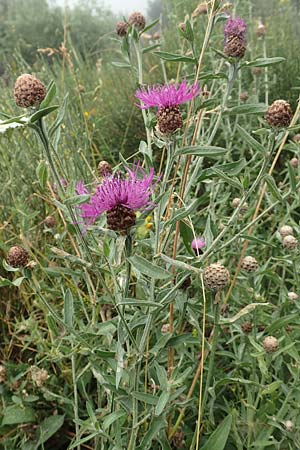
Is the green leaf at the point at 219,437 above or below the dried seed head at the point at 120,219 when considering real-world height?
below

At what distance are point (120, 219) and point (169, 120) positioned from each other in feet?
0.65

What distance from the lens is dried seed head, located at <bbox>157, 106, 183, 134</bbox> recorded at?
2.88ft

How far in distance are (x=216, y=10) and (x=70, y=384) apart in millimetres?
1006

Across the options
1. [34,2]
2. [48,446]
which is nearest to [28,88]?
[48,446]

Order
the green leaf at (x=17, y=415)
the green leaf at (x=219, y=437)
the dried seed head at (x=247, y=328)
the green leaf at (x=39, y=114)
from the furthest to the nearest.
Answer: the green leaf at (x=17, y=415), the dried seed head at (x=247, y=328), the green leaf at (x=219, y=437), the green leaf at (x=39, y=114)

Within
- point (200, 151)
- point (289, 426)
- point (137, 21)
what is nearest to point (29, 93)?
point (200, 151)

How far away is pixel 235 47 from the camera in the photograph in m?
1.03

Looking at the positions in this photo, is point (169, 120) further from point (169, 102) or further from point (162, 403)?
point (162, 403)

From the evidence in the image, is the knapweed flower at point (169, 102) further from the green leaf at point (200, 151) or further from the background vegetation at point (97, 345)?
the background vegetation at point (97, 345)

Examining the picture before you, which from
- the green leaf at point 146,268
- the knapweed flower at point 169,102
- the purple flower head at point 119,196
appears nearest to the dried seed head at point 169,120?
the knapweed flower at point 169,102

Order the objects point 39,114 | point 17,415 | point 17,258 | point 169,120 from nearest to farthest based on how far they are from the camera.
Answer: point 39,114 < point 169,120 < point 17,258 < point 17,415

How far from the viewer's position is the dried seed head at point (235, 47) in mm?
1033

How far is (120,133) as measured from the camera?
9.49 ft

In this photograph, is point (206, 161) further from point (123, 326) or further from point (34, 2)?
point (34, 2)
